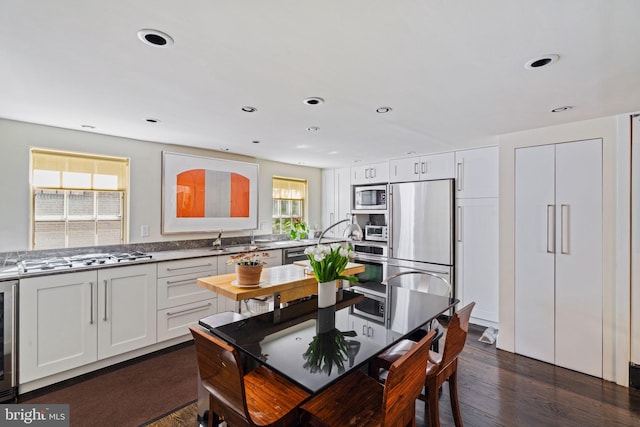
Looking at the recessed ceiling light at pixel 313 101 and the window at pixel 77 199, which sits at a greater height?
the recessed ceiling light at pixel 313 101

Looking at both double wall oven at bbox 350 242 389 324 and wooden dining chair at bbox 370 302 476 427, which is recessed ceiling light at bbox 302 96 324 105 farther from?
wooden dining chair at bbox 370 302 476 427

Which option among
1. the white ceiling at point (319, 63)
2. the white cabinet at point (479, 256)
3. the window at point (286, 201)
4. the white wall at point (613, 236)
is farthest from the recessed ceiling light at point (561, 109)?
the window at point (286, 201)

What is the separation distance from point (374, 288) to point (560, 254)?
1.83 meters

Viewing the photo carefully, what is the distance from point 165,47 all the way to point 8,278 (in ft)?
7.08

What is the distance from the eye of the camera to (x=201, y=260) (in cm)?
328

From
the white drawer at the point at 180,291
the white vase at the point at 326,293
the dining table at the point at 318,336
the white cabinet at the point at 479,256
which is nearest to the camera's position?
the dining table at the point at 318,336

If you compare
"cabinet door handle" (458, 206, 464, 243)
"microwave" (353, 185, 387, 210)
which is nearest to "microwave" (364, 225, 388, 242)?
"microwave" (353, 185, 387, 210)

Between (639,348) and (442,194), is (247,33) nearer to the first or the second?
(442,194)

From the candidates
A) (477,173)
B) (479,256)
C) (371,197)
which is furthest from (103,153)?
(479,256)

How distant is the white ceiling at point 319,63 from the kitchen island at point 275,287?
53.3 inches

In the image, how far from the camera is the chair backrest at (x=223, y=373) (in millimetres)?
1076

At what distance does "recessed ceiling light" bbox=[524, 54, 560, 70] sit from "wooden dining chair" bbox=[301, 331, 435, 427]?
5.01 feet

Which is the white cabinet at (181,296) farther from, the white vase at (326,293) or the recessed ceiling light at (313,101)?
the recessed ceiling light at (313,101)

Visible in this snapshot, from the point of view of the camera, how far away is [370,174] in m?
4.89
